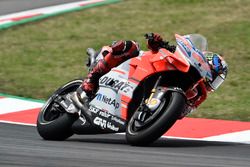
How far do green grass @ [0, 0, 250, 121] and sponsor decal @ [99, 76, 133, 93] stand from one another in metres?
2.49

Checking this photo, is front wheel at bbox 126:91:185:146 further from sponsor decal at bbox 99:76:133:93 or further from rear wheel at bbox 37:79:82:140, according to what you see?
rear wheel at bbox 37:79:82:140


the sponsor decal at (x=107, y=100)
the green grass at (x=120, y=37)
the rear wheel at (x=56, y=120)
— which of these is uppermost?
the sponsor decal at (x=107, y=100)

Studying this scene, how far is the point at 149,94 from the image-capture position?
853 centimetres

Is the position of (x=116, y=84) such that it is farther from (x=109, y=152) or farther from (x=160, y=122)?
(x=109, y=152)

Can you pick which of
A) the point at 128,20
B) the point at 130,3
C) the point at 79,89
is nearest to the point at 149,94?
the point at 79,89

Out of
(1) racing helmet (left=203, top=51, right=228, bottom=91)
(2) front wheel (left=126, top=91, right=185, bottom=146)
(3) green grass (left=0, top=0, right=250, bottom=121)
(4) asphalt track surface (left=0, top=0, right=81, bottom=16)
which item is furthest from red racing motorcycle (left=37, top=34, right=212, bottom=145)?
(4) asphalt track surface (left=0, top=0, right=81, bottom=16)

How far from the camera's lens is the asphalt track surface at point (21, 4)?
1912cm

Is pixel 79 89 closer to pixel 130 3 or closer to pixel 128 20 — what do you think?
pixel 128 20

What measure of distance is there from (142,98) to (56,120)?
105cm

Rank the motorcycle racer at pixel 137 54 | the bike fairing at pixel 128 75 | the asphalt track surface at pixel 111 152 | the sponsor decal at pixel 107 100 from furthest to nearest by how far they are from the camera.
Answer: the sponsor decal at pixel 107 100
the motorcycle racer at pixel 137 54
the bike fairing at pixel 128 75
the asphalt track surface at pixel 111 152

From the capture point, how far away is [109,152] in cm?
771

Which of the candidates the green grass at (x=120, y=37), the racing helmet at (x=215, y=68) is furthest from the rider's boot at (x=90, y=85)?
the green grass at (x=120, y=37)

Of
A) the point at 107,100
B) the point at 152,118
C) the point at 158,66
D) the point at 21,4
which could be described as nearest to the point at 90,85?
the point at 107,100

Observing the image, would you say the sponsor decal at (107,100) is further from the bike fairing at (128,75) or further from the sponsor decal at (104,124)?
the sponsor decal at (104,124)
